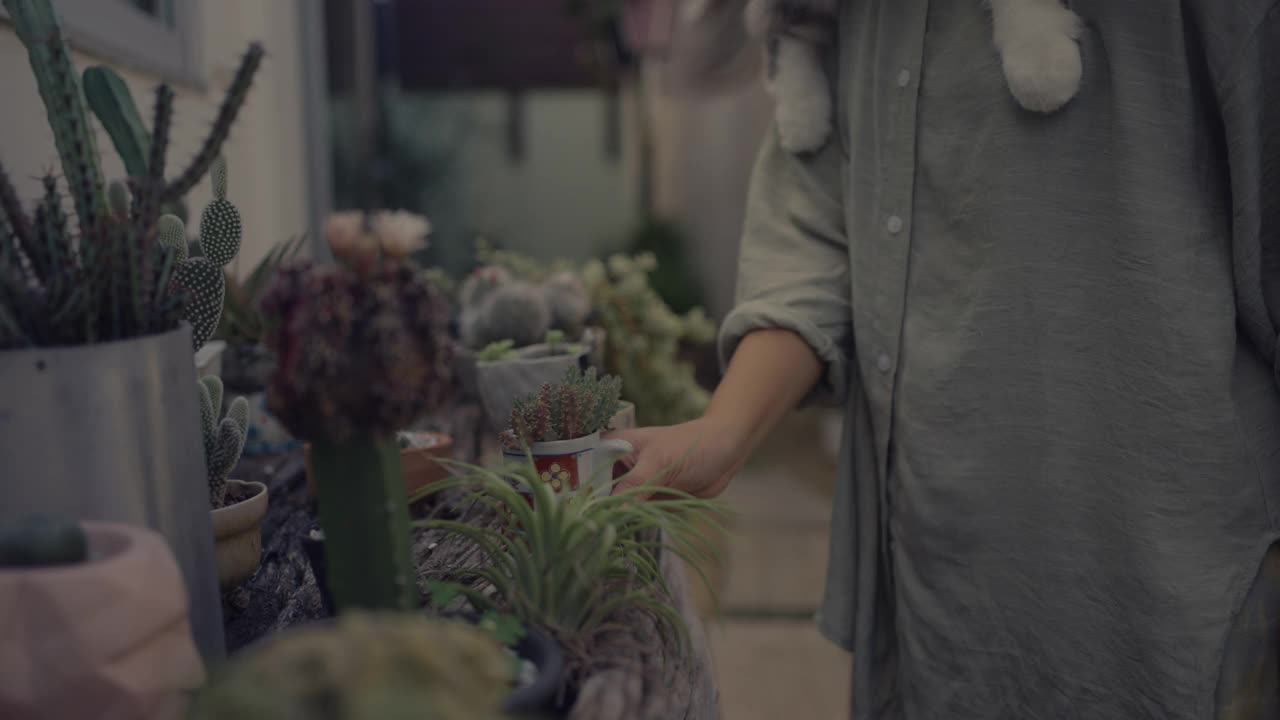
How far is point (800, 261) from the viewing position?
1.20m

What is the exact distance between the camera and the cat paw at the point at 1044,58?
0.93m

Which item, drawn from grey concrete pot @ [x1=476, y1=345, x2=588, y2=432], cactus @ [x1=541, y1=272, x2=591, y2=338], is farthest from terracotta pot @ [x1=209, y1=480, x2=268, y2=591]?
cactus @ [x1=541, y1=272, x2=591, y2=338]

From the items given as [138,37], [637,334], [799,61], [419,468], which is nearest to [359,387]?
[419,468]

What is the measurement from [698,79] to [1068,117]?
7.11m

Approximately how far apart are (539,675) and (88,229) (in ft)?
1.26

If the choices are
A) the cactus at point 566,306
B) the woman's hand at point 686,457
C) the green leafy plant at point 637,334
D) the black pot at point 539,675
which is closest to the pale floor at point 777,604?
the green leafy plant at point 637,334

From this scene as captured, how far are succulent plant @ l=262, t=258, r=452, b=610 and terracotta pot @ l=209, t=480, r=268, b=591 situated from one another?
28 centimetres

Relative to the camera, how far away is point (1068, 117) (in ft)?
3.18

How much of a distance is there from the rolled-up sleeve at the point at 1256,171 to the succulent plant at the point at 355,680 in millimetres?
884

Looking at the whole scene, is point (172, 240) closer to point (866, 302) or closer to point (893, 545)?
point (866, 302)

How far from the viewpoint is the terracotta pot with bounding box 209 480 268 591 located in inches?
28.7

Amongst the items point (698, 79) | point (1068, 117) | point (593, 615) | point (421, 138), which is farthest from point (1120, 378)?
point (698, 79)

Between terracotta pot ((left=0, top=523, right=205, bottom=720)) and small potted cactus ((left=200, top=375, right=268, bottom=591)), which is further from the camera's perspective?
small potted cactus ((left=200, top=375, right=268, bottom=591))

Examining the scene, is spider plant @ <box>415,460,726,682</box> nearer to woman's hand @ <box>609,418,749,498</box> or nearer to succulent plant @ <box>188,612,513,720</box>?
woman's hand @ <box>609,418,749,498</box>
